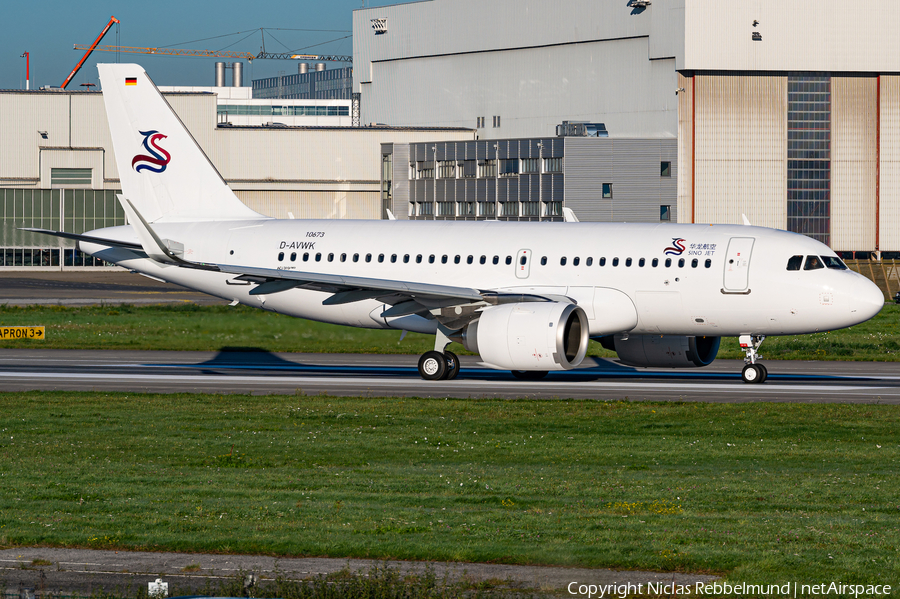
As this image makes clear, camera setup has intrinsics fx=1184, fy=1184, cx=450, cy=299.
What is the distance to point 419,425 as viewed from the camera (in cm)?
2531

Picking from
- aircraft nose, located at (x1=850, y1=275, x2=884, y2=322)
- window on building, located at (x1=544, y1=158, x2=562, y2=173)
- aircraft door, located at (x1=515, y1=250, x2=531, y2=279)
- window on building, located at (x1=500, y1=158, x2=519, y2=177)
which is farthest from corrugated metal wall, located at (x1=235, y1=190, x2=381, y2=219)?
aircraft nose, located at (x1=850, y1=275, x2=884, y2=322)

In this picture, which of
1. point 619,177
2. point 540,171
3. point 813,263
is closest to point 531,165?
point 540,171

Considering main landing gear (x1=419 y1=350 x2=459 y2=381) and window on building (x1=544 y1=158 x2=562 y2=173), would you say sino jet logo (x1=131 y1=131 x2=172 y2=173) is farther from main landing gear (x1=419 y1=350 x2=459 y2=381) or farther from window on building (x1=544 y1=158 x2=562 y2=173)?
window on building (x1=544 y1=158 x2=562 y2=173)

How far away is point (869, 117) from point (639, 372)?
7569 centimetres

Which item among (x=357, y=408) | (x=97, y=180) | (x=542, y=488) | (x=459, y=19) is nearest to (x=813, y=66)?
(x=459, y=19)

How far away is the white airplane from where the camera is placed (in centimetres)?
3303

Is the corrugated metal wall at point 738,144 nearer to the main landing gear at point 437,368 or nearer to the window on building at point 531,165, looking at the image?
the window on building at point 531,165

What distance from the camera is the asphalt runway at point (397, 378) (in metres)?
32.4

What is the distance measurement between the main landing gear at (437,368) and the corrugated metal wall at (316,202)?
283 feet

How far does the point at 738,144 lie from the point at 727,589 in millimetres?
96385

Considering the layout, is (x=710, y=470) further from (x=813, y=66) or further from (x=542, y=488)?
(x=813, y=66)

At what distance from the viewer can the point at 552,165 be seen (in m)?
105

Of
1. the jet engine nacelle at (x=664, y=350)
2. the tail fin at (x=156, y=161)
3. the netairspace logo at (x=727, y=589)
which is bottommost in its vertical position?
the netairspace logo at (x=727, y=589)

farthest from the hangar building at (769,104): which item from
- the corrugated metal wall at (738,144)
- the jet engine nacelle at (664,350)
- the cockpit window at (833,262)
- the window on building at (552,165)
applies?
the cockpit window at (833,262)
